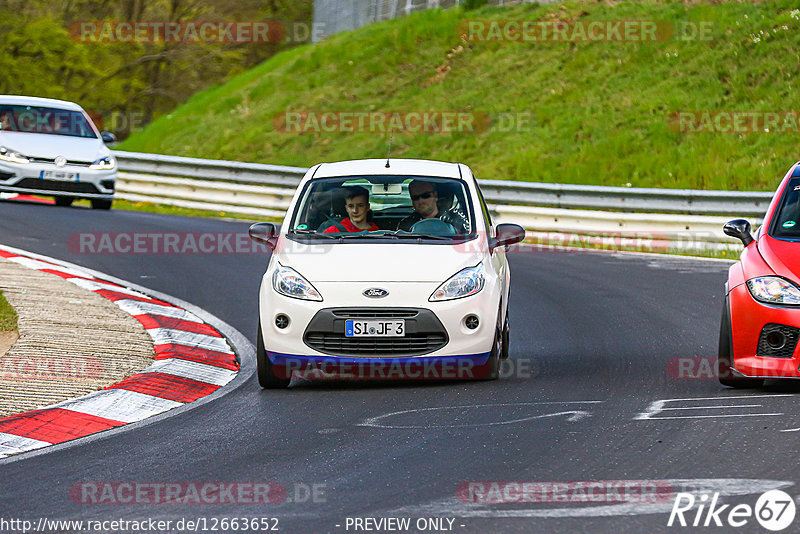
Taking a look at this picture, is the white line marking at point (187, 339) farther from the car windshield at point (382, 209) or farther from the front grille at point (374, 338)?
the front grille at point (374, 338)

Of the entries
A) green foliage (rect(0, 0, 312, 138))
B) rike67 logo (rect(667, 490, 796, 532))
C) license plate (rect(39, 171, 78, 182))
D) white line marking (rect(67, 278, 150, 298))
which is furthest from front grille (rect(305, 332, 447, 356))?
green foliage (rect(0, 0, 312, 138))

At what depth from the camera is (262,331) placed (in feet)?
28.6

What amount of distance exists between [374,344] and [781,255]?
2683 millimetres

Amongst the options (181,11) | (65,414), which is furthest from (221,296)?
(181,11)

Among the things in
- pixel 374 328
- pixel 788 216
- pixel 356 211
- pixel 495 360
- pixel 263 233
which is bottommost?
pixel 495 360

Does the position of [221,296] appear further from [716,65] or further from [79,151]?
[716,65]

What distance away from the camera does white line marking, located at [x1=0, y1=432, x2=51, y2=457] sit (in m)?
6.75

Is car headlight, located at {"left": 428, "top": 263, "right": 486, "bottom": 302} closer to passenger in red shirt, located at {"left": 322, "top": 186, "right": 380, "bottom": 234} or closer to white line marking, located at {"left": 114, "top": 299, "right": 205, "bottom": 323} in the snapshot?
passenger in red shirt, located at {"left": 322, "top": 186, "right": 380, "bottom": 234}

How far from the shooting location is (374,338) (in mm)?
8539

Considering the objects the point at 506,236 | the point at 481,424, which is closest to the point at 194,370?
the point at 506,236

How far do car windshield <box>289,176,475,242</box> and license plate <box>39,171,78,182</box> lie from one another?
1229cm

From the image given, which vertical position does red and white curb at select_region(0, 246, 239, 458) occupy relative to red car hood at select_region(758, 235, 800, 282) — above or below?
below

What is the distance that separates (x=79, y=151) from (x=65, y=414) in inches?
567

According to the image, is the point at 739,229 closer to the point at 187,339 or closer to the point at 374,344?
the point at 374,344
